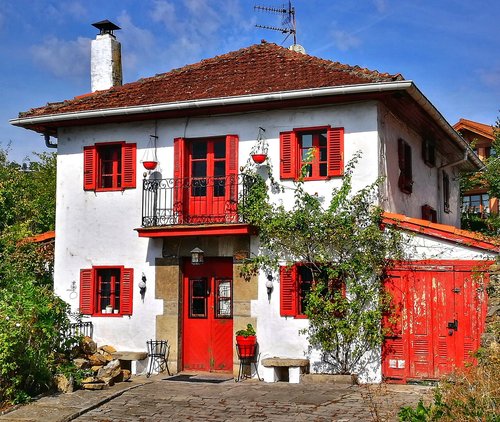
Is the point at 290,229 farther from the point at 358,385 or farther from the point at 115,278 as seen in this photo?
the point at 115,278

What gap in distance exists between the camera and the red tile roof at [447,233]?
13.3 m

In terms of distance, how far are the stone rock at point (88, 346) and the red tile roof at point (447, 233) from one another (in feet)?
21.3

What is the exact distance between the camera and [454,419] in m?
7.25

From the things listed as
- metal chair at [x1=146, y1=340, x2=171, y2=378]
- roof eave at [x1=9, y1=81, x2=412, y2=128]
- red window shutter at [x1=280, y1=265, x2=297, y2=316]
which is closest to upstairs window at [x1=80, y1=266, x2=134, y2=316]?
metal chair at [x1=146, y1=340, x2=171, y2=378]

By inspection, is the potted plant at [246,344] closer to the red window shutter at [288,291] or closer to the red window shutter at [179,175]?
the red window shutter at [288,291]

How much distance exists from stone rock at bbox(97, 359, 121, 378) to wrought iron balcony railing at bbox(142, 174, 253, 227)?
115 inches

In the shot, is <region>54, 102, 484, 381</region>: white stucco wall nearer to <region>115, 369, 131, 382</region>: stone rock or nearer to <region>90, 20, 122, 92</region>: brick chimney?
<region>115, 369, 131, 382</region>: stone rock

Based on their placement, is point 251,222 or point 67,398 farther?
point 251,222

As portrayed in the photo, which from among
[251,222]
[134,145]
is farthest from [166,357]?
[134,145]

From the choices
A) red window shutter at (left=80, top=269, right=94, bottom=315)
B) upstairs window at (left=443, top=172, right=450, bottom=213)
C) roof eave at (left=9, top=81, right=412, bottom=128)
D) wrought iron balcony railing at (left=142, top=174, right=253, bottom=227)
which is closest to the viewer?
roof eave at (left=9, top=81, right=412, bottom=128)

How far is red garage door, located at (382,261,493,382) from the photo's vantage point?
13273 mm

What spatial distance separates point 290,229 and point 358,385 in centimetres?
322

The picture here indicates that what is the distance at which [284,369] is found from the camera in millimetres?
14516

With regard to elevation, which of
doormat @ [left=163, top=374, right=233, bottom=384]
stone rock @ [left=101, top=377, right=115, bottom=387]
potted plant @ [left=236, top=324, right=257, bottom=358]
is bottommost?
doormat @ [left=163, top=374, right=233, bottom=384]
